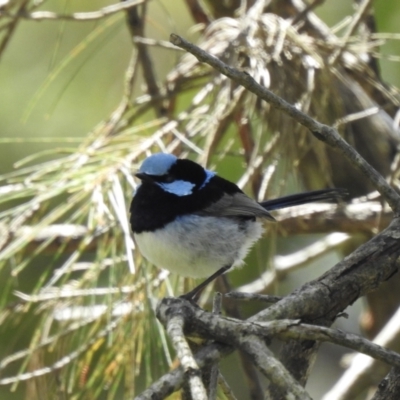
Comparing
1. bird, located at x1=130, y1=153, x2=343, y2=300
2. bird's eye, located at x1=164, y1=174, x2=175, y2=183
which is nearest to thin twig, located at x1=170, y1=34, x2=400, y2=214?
bird, located at x1=130, y1=153, x2=343, y2=300

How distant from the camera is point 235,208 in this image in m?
2.06

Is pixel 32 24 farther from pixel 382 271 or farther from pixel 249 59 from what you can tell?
pixel 382 271

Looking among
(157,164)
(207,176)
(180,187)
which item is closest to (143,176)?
(157,164)

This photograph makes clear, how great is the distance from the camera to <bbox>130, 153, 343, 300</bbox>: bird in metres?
1.87

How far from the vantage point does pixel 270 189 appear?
228 cm

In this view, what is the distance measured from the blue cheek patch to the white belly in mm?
91

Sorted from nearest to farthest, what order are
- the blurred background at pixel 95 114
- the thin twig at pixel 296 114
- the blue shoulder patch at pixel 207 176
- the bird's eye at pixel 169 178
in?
the thin twig at pixel 296 114 → the bird's eye at pixel 169 178 → the blue shoulder patch at pixel 207 176 → the blurred background at pixel 95 114

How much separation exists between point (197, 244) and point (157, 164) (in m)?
0.23

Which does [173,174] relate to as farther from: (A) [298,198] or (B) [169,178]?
(A) [298,198]

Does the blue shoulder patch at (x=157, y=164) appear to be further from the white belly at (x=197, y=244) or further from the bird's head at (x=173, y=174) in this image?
the white belly at (x=197, y=244)

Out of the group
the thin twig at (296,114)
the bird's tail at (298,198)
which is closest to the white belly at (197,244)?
the bird's tail at (298,198)

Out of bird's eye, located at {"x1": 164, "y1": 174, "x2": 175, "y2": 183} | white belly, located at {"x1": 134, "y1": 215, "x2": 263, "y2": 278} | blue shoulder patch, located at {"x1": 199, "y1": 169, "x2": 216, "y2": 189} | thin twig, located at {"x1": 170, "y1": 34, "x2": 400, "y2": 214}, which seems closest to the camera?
thin twig, located at {"x1": 170, "y1": 34, "x2": 400, "y2": 214}

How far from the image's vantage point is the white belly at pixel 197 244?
182 centimetres

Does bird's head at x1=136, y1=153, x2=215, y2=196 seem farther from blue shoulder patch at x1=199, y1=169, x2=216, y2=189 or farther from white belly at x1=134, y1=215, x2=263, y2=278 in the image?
white belly at x1=134, y1=215, x2=263, y2=278
